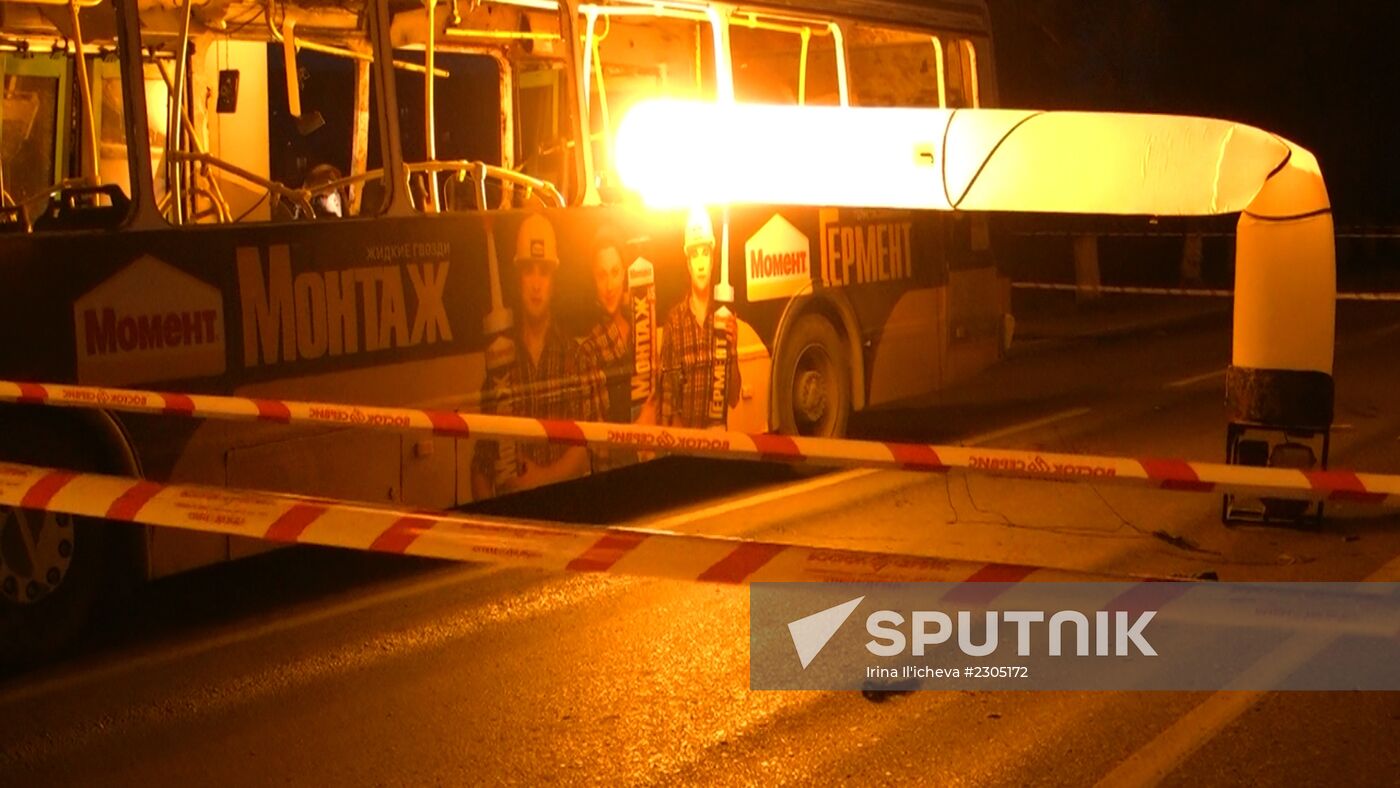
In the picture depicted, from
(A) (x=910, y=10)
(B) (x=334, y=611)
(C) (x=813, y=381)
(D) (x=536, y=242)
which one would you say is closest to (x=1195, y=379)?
(A) (x=910, y=10)

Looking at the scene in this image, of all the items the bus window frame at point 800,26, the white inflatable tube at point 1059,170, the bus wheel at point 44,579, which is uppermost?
the bus window frame at point 800,26

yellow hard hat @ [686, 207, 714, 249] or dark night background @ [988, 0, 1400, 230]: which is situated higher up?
dark night background @ [988, 0, 1400, 230]

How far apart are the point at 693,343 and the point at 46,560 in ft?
14.4

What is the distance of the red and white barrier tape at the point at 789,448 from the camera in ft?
19.2

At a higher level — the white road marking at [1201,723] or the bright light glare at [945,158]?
the bright light glare at [945,158]

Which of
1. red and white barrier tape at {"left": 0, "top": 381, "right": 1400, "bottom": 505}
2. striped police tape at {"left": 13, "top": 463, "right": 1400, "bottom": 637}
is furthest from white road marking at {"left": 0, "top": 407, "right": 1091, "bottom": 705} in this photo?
red and white barrier tape at {"left": 0, "top": 381, "right": 1400, "bottom": 505}

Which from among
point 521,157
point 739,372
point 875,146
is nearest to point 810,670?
point 875,146

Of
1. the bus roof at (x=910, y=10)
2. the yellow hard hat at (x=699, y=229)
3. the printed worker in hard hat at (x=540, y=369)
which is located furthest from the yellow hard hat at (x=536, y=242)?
the bus roof at (x=910, y=10)

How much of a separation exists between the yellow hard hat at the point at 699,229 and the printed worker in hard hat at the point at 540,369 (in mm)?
1213

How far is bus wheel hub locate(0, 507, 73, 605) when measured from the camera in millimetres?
6918

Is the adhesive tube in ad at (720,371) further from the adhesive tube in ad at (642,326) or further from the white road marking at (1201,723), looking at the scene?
the white road marking at (1201,723)

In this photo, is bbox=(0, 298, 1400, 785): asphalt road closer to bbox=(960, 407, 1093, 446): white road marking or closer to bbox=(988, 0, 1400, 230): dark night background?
bbox=(960, 407, 1093, 446): white road marking

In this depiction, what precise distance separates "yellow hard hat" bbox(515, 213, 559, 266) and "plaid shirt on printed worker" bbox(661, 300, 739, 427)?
42.9 inches

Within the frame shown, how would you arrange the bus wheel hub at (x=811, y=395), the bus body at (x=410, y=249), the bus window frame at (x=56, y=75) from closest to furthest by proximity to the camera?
the bus body at (x=410, y=249), the bus window frame at (x=56, y=75), the bus wheel hub at (x=811, y=395)
